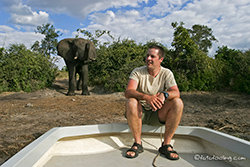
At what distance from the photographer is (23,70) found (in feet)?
33.0

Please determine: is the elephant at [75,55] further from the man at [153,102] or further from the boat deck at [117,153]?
the boat deck at [117,153]

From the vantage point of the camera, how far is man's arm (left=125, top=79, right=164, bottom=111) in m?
2.26

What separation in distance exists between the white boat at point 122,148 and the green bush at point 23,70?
8.39 m

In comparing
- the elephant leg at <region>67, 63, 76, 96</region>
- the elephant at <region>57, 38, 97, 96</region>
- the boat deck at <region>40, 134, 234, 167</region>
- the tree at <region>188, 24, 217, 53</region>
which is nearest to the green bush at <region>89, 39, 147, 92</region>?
the elephant at <region>57, 38, 97, 96</region>

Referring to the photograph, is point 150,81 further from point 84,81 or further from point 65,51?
point 65,51

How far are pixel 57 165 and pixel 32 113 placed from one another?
3839 millimetres

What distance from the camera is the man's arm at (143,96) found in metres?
2.26

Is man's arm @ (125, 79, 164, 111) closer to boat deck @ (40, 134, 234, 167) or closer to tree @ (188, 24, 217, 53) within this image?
boat deck @ (40, 134, 234, 167)

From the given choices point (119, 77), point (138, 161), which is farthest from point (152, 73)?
Answer: point (119, 77)

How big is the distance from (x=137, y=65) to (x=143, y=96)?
836 cm

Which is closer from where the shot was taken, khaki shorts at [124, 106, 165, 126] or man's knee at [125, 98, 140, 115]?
man's knee at [125, 98, 140, 115]

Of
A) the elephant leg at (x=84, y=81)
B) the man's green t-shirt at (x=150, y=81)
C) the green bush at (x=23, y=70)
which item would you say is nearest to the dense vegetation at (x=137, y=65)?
the green bush at (x=23, y=70)

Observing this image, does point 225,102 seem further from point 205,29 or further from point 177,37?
point 205,29

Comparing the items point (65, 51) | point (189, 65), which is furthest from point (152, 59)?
point (189, 65)
